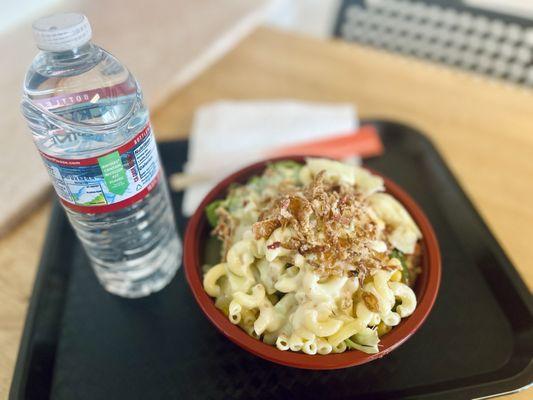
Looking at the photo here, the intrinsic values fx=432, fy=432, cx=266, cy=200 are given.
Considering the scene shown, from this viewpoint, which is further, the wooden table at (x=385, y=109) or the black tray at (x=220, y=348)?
the wooden table at (x=385, y=109)

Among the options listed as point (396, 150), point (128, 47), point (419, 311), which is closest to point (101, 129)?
point (419, 311)

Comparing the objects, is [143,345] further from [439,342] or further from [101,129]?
[439,342]

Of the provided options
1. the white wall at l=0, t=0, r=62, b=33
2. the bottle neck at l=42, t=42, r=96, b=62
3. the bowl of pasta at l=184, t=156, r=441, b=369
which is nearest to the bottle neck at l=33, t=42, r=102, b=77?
the bottle neck at l=42, t=42, r=96, b=62

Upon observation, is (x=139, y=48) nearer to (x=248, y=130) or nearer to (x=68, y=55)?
(x=248, y=130)

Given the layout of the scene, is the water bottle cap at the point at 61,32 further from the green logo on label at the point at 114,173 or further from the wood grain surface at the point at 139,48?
the wood grain surface at the point at 139,48

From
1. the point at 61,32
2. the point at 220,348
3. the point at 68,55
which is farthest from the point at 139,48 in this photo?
the point at 220,348

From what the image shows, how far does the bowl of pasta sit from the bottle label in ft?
0.36

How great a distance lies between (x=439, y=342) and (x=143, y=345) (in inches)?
17.2

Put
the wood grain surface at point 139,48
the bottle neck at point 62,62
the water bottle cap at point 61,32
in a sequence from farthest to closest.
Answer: the wood grain surface at point 139,48
the bottle neck at point 62,62
the water bottle cap at point 61,32

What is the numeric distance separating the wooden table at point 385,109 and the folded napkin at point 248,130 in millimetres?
77

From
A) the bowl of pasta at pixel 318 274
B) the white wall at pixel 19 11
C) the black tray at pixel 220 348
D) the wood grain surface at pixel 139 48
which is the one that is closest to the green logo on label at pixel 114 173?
the bowl of pasta at pixel 318 274

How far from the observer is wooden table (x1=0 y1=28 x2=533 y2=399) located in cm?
78

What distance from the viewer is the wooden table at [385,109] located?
783 mm

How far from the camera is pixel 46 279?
2.39 ft
